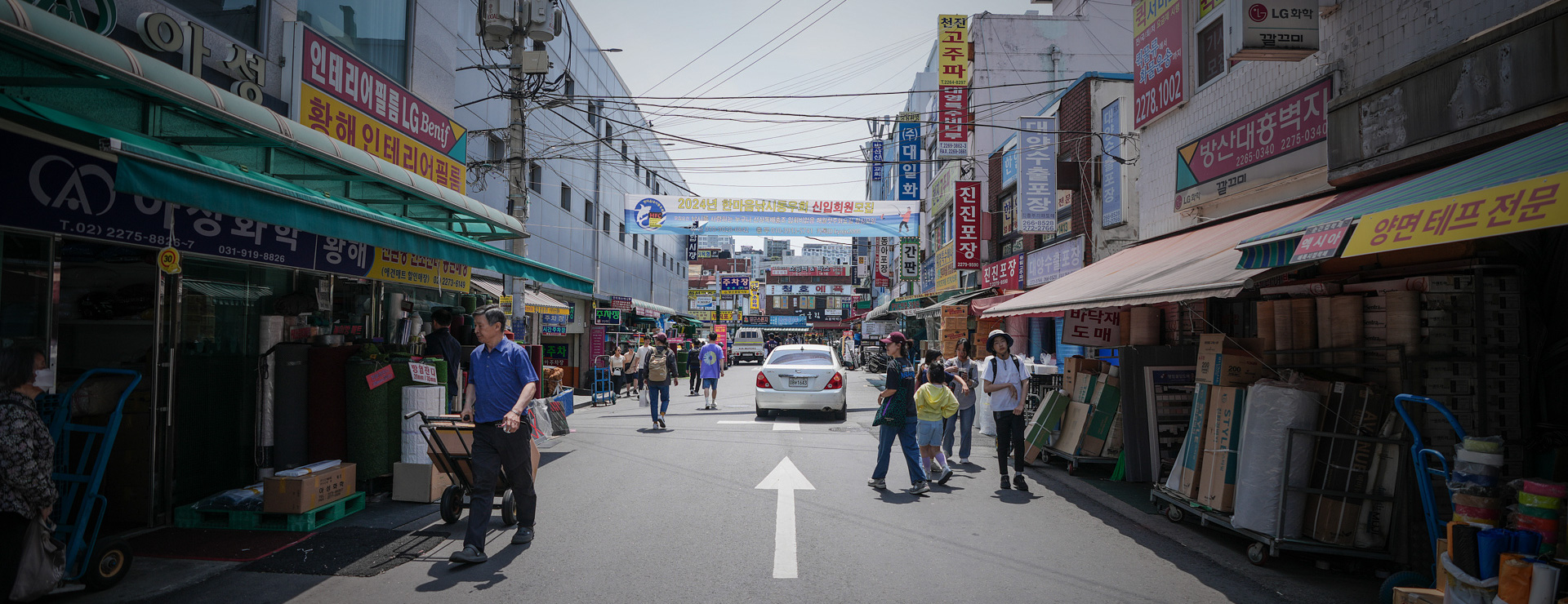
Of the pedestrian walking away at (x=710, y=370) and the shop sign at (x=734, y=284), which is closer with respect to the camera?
the pedestrian walking away at (x=710, y=370)

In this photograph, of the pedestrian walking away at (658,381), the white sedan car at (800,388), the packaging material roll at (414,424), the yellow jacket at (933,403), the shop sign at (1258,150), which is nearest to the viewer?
the packaging material roll at (414,424)

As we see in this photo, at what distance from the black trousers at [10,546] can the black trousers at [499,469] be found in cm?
230

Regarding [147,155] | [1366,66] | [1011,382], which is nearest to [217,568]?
[147,155]

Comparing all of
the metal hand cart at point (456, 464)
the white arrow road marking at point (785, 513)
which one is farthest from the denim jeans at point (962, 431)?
the metal hand cart at point (456, 464)

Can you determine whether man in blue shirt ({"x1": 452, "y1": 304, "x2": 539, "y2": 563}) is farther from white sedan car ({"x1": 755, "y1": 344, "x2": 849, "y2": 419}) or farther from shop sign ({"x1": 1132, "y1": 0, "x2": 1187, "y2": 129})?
shop sign ({"x1": 1132, "y1": 0, "x2": 1187, "y2": 129})

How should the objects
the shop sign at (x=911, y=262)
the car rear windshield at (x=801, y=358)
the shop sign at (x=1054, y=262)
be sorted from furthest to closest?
the shop sign at (x=911, y=262) < the shop sign at (x=1054, y=262) < the car rear windshield at (x=801, y=358)

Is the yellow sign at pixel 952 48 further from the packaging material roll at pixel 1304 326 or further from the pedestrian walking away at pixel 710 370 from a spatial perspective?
the packaging material roll at pixel 1304 326

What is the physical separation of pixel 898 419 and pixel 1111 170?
890cm

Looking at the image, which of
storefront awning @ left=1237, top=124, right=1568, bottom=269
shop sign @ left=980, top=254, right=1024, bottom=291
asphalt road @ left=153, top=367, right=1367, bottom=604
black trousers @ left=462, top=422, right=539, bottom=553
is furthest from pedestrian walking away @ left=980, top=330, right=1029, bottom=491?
shop sign @ left=980, top=254, right=1024, bottom=291

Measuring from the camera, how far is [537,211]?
64.5 ft

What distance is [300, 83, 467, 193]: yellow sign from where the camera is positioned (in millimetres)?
8398

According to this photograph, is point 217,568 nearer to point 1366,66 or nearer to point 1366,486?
point 1366,486

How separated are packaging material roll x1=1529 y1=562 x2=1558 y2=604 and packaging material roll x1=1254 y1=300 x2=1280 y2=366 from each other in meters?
3.25

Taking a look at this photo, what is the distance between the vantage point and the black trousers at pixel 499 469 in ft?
17.4
